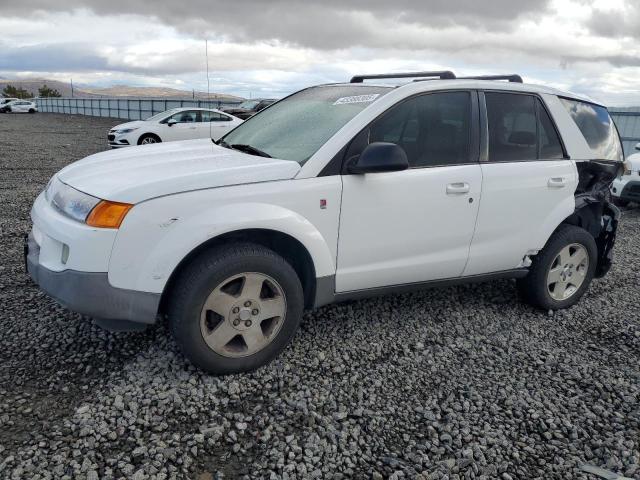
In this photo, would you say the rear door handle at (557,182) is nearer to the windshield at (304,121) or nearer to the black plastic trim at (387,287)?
the black plastic trim at (387,287)

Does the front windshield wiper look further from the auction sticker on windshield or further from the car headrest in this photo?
the car headrest

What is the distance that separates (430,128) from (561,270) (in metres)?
1.71

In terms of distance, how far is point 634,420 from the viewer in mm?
3004

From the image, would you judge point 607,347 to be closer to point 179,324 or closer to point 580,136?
point 580,136

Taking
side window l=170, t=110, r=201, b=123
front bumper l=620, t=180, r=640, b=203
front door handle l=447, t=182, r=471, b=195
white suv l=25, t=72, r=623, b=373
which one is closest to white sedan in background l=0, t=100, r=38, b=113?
side window l=170, t=110, r=201, b=123

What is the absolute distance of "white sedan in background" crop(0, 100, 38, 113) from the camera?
42281mm

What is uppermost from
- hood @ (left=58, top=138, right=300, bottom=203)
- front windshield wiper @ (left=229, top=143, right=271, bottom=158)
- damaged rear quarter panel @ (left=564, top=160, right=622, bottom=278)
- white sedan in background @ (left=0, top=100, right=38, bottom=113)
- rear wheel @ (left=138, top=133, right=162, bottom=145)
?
front windshield wiper @ (left=229, top=143, right=271, bottom=158)

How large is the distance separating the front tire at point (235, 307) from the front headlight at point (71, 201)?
0.59m

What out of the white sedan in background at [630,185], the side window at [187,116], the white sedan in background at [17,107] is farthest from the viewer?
the white sedan in background at [17,107]

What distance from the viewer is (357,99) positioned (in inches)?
141

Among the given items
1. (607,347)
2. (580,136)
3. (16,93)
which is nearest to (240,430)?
(607,347)

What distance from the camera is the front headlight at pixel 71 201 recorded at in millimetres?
2826

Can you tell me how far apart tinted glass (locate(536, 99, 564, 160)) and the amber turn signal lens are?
3.03 metres

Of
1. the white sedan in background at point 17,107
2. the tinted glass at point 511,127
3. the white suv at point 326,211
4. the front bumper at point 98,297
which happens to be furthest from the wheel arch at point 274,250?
the white sedan in background at point 17,107
